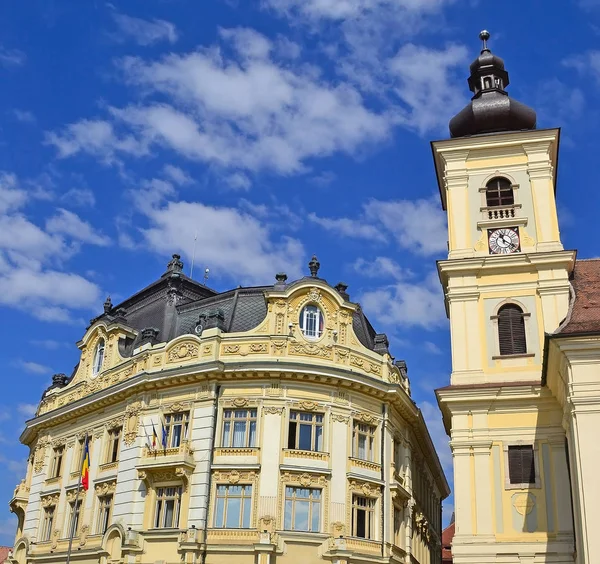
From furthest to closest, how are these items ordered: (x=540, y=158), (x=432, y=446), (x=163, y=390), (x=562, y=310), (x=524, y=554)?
(x=432, y=446)
(x=163, y=390)
(x=540, y=158)
(x=562, y=310)
(x=524, y=554)

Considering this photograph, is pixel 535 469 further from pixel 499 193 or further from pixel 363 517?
pixel 363 517

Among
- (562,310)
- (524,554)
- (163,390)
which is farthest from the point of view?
(163,390)

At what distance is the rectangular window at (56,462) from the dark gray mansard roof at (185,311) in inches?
295

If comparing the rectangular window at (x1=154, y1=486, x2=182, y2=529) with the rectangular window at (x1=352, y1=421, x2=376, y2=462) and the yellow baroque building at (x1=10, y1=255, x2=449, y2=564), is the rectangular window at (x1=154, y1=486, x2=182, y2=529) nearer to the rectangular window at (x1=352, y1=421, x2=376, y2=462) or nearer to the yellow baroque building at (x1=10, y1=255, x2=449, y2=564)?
the yellow baroque building at (x1=10, y1=255, x2=449, y2=564)

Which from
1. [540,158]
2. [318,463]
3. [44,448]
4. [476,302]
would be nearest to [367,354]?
[318,463]

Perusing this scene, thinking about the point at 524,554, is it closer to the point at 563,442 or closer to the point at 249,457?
the point at 563,442

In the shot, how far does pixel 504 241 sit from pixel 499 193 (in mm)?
2311

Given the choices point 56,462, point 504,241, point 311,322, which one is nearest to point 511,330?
point 504,241

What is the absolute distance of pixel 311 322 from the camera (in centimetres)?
3750

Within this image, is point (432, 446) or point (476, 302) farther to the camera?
point (432, 446)

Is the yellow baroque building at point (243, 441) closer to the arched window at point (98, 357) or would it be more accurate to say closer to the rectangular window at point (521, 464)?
the arched window at point (98, 357)

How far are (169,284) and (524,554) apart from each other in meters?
25.0

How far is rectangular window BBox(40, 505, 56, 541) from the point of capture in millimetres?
41250

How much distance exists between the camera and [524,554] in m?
24.5
